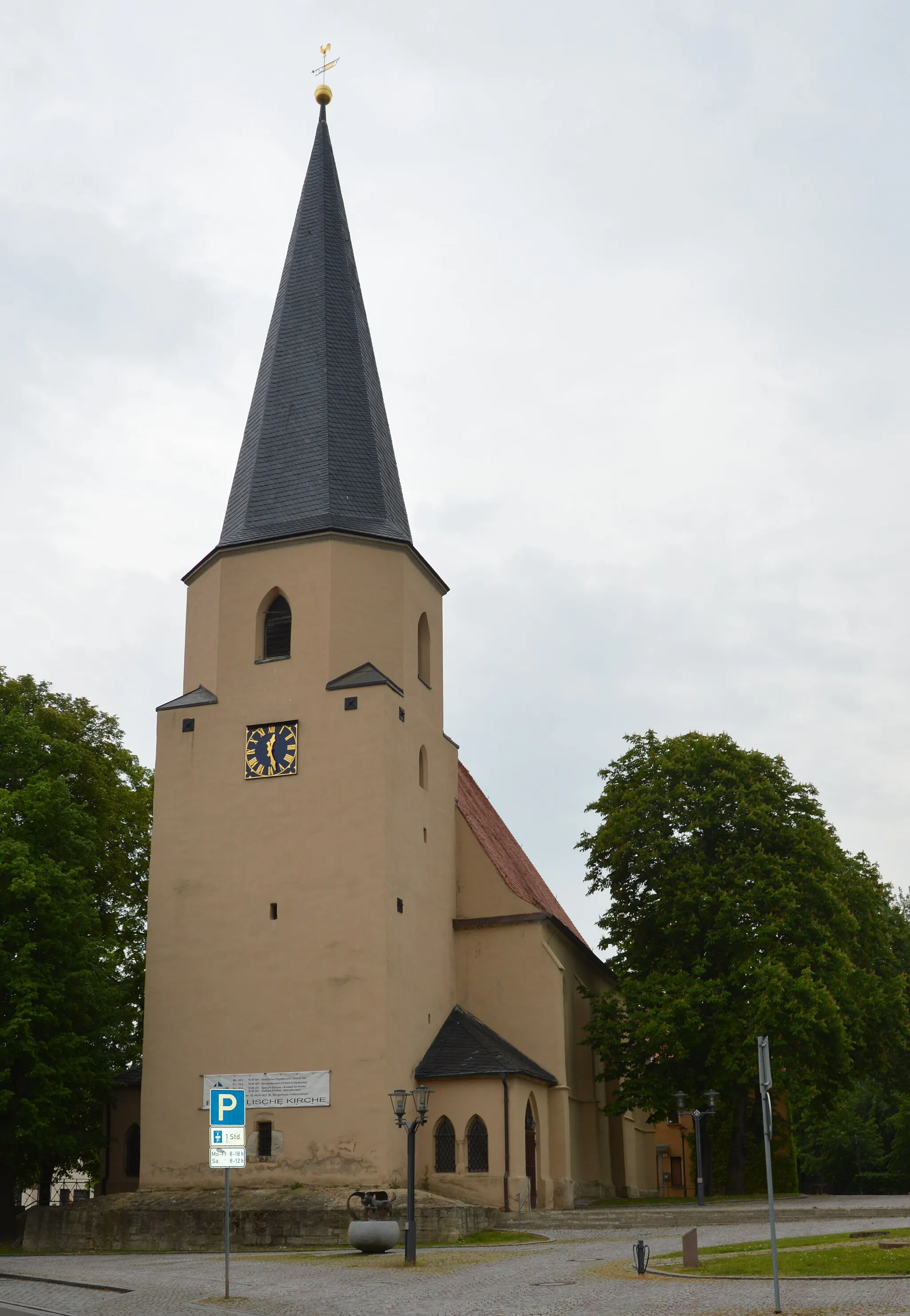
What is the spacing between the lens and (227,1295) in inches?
583

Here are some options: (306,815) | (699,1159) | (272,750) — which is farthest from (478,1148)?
(272,750)

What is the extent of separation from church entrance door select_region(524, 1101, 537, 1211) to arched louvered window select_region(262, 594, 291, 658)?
11403 millimetres

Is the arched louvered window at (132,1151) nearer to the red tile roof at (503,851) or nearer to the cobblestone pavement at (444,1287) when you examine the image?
the cobblestone pavement at (444,1287)

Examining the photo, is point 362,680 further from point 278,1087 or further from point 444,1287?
point 444,1287

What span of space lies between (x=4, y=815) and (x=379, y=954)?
828 cm

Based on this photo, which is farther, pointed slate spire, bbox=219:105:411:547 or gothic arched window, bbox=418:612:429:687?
gothic arched window, bbox=418:612:429:687

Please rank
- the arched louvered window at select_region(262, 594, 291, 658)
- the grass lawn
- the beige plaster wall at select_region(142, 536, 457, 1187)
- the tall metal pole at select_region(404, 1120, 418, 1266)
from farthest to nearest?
the arched louvered window at select_region(262, 594, 291, 658) → the beige plaster wall at select_region(142, 536, 457, 1187) → the tall metal pole at select_region(404, 1120, 418, 1266) → the grass lawn

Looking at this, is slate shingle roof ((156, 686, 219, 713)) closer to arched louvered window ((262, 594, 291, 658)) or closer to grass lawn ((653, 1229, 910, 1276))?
arched louvered window ((262, 594, 291, 658))

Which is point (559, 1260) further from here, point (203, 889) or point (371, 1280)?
point (203, 889)

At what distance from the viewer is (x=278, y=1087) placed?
2722cm

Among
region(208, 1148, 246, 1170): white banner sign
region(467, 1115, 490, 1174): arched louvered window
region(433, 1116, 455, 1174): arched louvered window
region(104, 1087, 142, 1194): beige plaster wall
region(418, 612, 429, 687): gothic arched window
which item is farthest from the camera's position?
region(418, 612, 429, 687): gothic arched window

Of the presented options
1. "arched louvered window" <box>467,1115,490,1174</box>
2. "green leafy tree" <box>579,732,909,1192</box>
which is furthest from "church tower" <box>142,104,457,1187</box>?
"green leafy tree" <box>579,732,909,1192</box>

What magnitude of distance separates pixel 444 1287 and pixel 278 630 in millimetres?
17425

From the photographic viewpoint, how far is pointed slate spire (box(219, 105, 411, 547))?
31.7m
